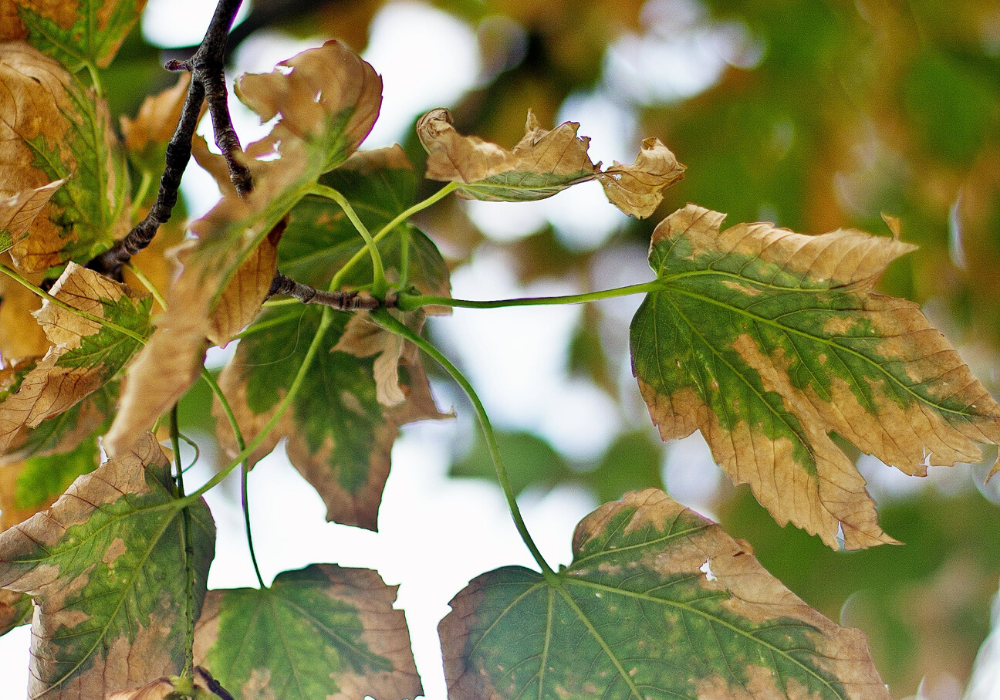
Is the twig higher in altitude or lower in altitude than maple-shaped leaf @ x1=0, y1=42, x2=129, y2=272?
lower

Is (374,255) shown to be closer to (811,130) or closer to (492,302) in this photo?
(492,302)

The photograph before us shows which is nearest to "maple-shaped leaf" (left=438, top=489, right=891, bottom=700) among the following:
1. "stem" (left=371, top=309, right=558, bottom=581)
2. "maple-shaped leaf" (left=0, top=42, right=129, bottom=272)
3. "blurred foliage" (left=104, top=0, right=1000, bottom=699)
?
"stem" (left=371, top=309, right=558, bottom=581)

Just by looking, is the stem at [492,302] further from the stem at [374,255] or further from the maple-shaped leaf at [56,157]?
the maple-shaped leaf at [56,157]

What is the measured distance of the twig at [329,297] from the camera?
0.32 meters

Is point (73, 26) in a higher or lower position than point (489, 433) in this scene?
higher

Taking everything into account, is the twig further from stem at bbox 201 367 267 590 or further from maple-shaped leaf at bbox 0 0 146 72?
maple-shaped leaf at bbox 0 0 146 72

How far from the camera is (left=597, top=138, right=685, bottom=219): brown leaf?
0.29 metres

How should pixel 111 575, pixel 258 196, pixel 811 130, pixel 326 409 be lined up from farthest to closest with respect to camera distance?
pixel 811 130 < pixel 326 409 < pixel 111 575 < pixel 258 196

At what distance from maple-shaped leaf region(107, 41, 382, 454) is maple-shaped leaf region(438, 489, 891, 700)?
0.66ft

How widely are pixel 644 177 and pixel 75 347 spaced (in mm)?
241

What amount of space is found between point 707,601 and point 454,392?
3.06ft

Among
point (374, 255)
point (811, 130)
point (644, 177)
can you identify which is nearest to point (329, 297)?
point (374, 255)

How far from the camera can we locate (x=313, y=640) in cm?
37


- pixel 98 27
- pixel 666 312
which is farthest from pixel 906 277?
pixel 98 27
